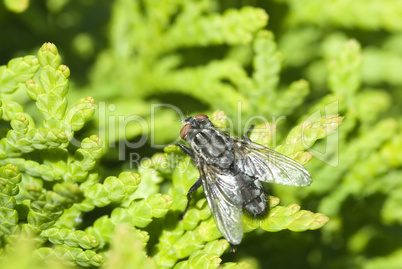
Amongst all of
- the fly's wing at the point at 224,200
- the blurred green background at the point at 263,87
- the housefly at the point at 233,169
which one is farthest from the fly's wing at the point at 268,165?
the blurred green background at the point at 263,87

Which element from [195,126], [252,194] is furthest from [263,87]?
[252,194]

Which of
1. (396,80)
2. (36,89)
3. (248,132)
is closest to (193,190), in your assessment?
(248,132)

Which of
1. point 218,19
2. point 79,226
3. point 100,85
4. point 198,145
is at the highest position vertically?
point 218,19

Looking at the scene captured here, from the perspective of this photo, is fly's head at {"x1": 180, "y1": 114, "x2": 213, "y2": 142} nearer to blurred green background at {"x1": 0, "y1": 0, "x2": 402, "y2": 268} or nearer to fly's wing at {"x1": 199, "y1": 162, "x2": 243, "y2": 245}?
fly's wing at {"x1": 199, "y1": 162, "x2": 243, "y2": 245}

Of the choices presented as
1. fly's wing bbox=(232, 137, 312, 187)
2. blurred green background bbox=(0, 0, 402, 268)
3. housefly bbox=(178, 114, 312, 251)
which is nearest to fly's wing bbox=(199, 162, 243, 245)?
housefly bbox=(178, 114, 312, 251)

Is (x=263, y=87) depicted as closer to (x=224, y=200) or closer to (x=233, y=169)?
(x=233, y=169)

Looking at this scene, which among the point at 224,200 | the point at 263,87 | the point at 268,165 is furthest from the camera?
the point at 263,87

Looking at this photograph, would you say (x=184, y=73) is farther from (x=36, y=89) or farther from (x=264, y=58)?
(x=36, y=89)
